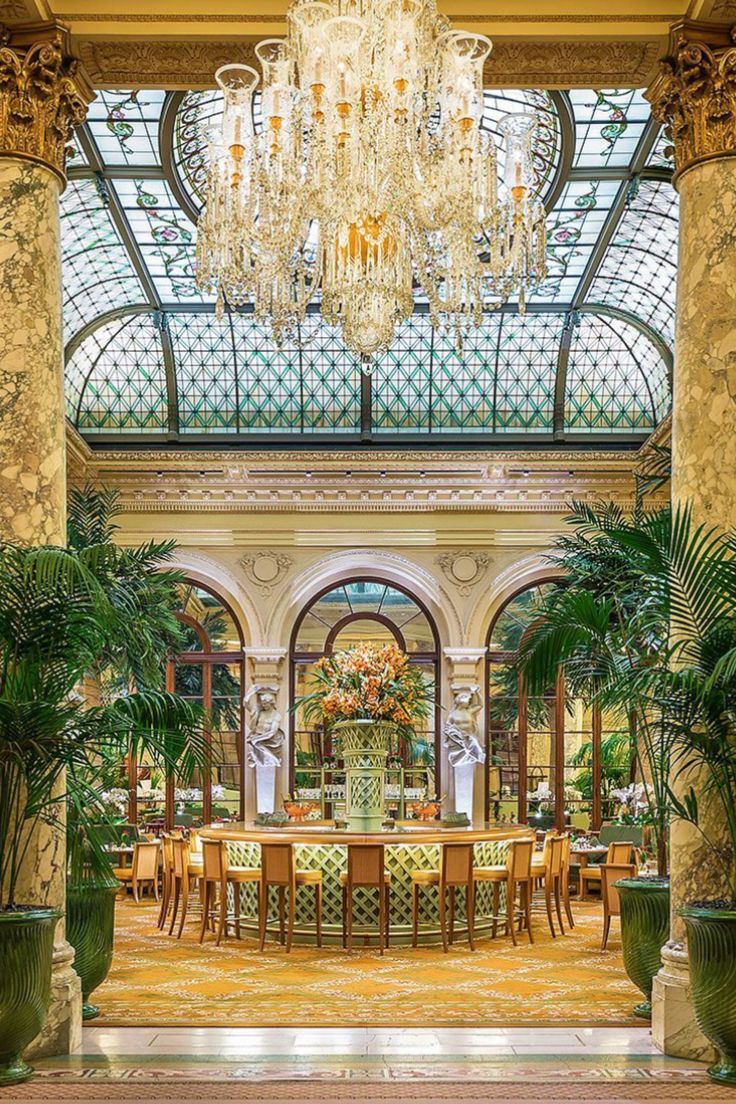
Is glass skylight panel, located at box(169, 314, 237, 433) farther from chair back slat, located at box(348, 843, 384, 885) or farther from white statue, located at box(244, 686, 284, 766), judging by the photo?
chair back slat, located at box(348, 843, 384, 885)

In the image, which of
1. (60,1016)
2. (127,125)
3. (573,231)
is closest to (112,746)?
(60,1016)

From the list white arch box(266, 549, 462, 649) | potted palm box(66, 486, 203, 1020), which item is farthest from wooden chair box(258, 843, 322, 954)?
white arch box(266, 549, 462, 649)

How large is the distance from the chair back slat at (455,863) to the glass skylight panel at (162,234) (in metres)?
7.21

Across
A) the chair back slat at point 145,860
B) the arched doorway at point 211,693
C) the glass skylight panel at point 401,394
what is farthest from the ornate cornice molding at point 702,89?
the arched doorway at point 211,693

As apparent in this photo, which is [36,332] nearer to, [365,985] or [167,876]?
[365,985]

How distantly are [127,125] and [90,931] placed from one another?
311 inches

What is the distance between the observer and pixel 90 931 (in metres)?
8.41

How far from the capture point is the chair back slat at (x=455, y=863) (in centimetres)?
1141

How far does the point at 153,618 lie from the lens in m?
9.46

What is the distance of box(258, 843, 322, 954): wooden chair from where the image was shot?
11359 mm

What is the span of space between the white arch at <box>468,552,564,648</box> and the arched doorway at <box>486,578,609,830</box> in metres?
0.15

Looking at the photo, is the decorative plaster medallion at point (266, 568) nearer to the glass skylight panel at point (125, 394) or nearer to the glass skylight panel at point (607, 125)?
the glass skylight panel at point (125, 394)

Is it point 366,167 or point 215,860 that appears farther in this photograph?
→ point 215,860

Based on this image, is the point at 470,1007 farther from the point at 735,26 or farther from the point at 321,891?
the point at 735,26
